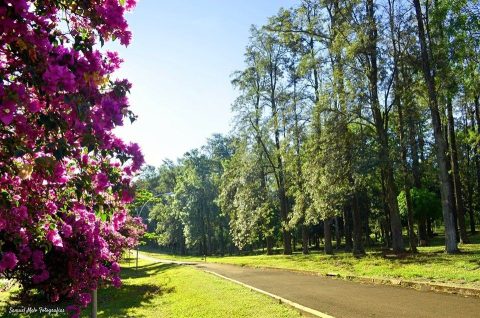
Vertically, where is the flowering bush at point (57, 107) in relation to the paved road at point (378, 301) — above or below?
above

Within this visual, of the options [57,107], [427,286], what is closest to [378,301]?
[427,286]

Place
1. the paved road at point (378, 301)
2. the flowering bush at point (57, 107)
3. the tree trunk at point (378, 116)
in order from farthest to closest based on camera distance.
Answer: the tree trunk at point (378, 116) < the paved road at point (378, 301) < the flowering bush at point (57, 107)

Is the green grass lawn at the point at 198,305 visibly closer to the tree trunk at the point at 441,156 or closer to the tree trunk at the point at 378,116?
the tree trunk at the point at 441,156

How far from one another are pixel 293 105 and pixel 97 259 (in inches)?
909

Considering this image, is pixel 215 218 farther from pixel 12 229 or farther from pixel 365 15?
pixel 12 229

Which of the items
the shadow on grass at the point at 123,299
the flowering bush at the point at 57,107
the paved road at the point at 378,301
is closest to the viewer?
the flowering bush at the point at 57,107

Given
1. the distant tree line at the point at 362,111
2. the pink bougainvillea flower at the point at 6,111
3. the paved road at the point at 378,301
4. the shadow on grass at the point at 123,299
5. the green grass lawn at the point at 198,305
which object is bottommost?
the shadow on grass at the point at 123,299

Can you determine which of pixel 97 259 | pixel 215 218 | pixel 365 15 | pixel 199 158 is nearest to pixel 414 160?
pixel 365 15

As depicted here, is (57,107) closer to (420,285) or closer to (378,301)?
(378,301)

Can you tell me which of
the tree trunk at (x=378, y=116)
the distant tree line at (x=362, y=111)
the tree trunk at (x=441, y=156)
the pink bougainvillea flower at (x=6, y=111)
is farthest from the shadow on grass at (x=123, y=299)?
the tree trunk at (x=441, y=156)

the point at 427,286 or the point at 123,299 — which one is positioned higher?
the point at 427,286

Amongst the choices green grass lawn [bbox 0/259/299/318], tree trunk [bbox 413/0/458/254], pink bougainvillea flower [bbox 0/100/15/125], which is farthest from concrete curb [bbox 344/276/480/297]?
pink bougainvillea flower [bbox 0/100/15/125]

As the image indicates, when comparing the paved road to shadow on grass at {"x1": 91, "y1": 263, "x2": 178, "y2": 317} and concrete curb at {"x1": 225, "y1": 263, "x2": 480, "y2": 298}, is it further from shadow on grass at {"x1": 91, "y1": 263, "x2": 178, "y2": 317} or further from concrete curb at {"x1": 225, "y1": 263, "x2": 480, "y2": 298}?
shadow on grass at {"x1": 91, "y1": 263, "x2": 178, "y2": 317}

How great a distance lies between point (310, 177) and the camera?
22.9 meters
